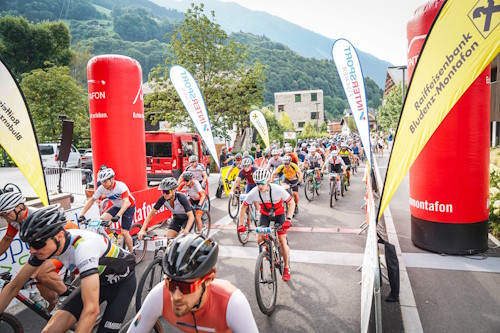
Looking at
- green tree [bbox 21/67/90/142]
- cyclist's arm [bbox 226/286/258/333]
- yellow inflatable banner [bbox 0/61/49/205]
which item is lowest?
cyclist's arm [bbox 226/286/258/333]

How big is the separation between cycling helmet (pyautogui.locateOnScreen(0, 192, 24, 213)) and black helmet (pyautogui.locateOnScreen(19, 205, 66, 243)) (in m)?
1.67

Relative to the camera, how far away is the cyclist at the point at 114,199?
6.30 metres

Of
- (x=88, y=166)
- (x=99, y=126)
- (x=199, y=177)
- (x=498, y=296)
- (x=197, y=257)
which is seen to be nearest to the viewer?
(x=197, y=257)

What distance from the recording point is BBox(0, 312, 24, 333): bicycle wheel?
153 inches

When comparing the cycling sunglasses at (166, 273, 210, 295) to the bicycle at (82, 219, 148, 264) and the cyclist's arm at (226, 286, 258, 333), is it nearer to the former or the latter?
the cyclist's arm at (226, 286, 258, 333)

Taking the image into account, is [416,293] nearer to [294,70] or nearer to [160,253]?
[160,253]

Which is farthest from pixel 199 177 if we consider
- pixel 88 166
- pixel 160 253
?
pixel 88 166

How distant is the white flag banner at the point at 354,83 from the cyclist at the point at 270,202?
9.75 ft

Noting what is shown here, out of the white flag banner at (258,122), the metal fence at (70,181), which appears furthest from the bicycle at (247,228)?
the white flag banner at (258,122)

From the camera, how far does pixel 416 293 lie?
5.38 meters

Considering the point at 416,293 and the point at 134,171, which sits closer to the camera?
the point at 416,293

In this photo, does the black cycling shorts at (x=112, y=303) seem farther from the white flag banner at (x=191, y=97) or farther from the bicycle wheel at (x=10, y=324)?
the white flag banner at (x=191, y=97)

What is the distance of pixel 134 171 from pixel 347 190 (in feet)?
31.7

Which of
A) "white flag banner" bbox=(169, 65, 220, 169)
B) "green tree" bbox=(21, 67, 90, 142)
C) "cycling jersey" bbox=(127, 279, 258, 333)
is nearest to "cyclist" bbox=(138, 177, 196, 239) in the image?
"cycling jersey" bbox=(127, 279, 258, 333)
